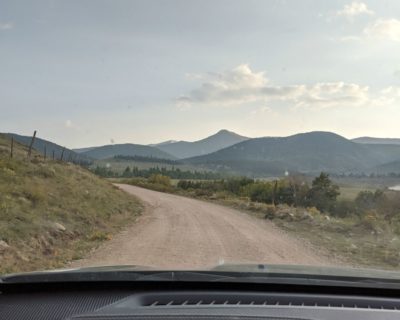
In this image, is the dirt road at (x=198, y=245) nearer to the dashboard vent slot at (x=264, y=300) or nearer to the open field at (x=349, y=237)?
the open field at (x=349, y=237)

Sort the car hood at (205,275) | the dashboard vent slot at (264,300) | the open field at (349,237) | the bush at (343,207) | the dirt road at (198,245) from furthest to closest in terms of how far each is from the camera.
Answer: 1. the bush at (343,207)
2. the open field at (349,237)
3. the dirt road at (198,245)
4. the car hood at (205,275)
5. the dashboard vent slot at (264,300)

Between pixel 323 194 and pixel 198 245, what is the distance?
34.5 meters

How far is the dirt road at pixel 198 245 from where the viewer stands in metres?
12.4

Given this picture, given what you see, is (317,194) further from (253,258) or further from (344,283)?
(344,283)

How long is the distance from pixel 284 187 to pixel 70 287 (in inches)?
2055

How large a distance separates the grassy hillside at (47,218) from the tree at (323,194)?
2310cm

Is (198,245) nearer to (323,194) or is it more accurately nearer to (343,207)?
(343,207)

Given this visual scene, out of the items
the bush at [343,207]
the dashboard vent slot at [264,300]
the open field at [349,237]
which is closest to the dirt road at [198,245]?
the open field at [349,237]

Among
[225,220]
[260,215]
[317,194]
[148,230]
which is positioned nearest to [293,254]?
[148,230]

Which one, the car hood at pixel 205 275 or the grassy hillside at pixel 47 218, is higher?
the car hood at pixel 205 275

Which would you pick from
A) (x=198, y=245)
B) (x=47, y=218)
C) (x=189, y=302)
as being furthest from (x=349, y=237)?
(x=189, y=302)

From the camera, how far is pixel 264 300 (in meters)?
3.13

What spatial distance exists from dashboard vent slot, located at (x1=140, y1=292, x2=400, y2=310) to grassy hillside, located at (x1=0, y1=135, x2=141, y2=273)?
8.30 metres

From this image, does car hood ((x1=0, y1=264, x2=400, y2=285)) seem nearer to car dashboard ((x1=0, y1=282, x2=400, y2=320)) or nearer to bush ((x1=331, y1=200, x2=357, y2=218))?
car dashboard ((x1=0, y1=282, x2=400, y2=320))
